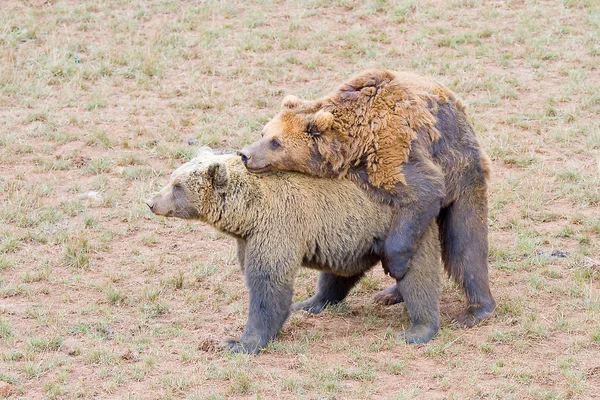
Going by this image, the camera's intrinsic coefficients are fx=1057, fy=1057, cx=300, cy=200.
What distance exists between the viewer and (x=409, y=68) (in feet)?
49.9

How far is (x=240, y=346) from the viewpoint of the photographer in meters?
8.82

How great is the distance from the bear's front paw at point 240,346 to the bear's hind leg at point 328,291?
1.26m

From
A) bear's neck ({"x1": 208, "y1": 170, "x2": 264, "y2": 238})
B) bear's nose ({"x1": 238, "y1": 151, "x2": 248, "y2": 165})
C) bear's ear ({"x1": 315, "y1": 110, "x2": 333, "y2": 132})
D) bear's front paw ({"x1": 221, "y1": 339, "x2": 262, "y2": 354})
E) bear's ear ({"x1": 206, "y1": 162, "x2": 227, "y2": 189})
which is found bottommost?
bear's front paw ({"x1": 221, "y1": 339, "x2": 262, "y2": 354})

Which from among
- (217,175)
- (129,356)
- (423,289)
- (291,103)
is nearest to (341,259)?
(423,289)

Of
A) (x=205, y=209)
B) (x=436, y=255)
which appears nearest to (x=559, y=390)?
(x=436, y=255)

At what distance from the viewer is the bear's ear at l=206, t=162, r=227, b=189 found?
9148mm

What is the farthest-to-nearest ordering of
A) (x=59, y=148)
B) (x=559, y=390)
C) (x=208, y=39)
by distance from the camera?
(x=208, y=39), (x=59, y=148), (x=559, y=390)

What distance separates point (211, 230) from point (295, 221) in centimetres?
273

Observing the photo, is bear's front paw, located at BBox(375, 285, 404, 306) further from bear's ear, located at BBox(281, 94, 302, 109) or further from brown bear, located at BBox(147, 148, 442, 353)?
bear's ear, located at BBox(281, 94, 302, 109)

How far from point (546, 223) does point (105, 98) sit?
20.5ft

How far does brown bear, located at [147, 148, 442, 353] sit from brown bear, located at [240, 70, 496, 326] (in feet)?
0.43

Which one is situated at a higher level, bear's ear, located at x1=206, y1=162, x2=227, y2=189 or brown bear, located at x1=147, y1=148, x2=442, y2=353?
bear's ear, located at x1=206, y1=162, x2=227, y2=189

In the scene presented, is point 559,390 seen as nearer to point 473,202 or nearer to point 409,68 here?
point 473,202

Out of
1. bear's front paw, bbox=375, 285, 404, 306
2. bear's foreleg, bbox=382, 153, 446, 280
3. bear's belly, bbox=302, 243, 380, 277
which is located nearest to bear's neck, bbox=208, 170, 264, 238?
bear's belly, bbox=302, 243, 380, 277
